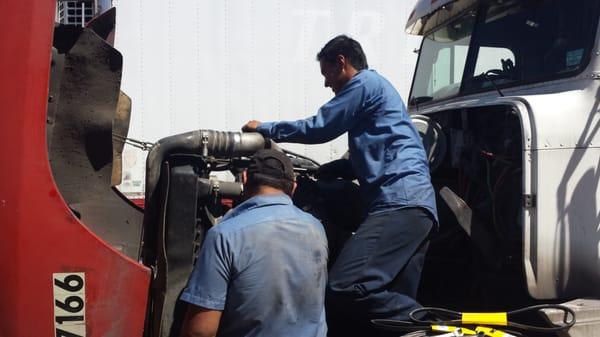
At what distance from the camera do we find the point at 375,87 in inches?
122

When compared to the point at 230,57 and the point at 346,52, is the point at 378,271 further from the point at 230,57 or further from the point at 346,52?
the point at 230,57

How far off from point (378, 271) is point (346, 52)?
1.12 m

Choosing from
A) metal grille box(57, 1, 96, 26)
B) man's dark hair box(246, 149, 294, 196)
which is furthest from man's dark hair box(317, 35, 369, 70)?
metal grille box(57, 1, 96, 26)

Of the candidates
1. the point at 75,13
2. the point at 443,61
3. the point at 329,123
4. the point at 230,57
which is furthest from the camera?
the point at 230,57

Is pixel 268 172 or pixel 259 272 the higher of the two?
pixel 268 172

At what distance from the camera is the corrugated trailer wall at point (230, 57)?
7434 millimetres

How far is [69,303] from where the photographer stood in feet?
7.70

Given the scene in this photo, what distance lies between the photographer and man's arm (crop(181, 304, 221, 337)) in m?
2.29

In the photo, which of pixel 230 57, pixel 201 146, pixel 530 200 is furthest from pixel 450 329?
pixel 230 57

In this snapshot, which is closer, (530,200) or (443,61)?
(530,200)

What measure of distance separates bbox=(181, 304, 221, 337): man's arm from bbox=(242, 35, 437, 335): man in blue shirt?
0.66 meters

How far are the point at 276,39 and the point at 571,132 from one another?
5305 mm

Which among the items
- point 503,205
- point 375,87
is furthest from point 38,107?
point 503,205

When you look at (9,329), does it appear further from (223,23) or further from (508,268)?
(223,23)
